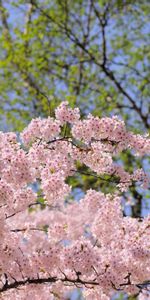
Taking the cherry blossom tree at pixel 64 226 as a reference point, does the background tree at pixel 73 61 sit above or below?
above

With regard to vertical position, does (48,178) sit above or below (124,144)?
below

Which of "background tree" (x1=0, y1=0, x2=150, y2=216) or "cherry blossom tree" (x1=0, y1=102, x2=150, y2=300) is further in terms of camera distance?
"background tree" (x1=0, y1=0, x2=150, y2=216)

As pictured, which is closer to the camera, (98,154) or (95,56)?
(98,154)

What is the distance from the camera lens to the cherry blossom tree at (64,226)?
6.98 meters

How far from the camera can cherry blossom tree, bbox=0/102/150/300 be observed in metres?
6.98

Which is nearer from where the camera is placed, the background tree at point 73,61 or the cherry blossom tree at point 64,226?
the cherry blossom tree at point 64,226

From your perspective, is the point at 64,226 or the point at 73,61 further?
the point at 73,61

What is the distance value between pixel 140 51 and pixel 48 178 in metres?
14.6

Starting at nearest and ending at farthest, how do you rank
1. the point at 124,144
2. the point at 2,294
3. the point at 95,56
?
the point at 124,144, the point at 2,294, the point at 95,56

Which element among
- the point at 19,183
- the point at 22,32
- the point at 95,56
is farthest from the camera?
the point at 22,32

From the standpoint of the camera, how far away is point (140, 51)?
21.0 m

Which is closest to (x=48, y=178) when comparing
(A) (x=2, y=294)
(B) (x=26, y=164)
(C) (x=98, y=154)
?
(B) (x=26, y=164)

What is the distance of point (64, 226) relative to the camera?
8289 millimetres

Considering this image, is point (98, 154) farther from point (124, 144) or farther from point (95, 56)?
point (95, 56)
